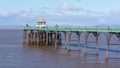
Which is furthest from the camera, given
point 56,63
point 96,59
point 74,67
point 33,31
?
point 33,31

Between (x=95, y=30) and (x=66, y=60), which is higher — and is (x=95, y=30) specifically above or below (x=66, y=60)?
above

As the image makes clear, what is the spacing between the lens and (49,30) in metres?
72.9

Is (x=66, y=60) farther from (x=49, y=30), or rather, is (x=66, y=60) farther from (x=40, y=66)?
(x=49, y=30)

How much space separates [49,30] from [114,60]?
2773 cm

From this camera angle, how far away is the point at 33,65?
4262cm

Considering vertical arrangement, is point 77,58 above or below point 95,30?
below

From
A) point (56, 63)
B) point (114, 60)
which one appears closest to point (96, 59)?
point (114, 60)

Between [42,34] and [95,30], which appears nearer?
[95,30]

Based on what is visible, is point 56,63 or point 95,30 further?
point 95,30

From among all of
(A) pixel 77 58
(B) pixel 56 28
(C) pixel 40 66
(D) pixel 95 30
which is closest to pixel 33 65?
(C) pixel 40 66

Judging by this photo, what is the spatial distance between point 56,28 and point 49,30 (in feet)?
5.03

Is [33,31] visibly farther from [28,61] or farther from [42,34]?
[28,61]

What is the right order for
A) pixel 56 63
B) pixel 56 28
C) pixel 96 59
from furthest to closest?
pixel 56 28 → pixel 96 59 → pixel 56 63

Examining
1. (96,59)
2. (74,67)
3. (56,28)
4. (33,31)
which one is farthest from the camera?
(33,31)
